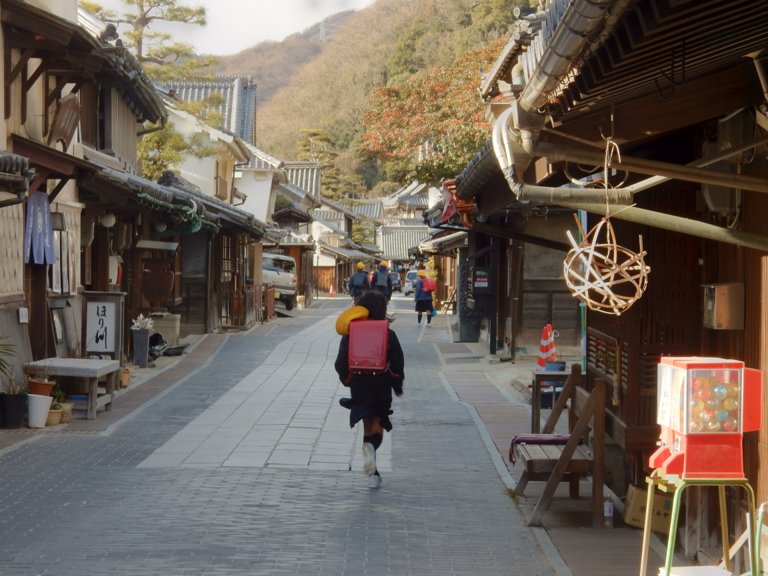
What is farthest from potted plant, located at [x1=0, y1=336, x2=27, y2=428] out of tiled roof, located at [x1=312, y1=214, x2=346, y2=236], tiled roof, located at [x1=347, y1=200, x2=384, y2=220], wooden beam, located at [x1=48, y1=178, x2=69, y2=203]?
tiled roof, located at [x1=347, y1=200, x2=384, y2=220]

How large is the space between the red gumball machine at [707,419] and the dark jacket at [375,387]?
565 cm

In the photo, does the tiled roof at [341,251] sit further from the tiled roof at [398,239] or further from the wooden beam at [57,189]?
the wooden beam at [57,189]

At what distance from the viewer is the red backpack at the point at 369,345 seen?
427 inches

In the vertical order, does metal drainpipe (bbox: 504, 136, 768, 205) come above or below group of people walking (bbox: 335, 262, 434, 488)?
above

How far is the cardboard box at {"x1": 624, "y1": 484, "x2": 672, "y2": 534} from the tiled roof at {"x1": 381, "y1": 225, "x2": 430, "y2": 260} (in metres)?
89.8

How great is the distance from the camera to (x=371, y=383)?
10.9 metres

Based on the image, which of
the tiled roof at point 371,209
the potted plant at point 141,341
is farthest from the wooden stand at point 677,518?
the tiled roof at point 371,209

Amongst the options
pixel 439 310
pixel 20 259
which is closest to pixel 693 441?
pixel 20 259

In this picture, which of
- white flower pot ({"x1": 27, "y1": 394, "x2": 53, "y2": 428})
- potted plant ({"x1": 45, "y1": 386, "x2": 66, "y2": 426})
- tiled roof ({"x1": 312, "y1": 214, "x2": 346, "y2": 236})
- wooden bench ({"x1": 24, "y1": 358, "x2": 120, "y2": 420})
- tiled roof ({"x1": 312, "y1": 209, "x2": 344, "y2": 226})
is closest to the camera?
white flower pot ({"x1": 27, "y1": 394, "x2": 53, "y2": 428})

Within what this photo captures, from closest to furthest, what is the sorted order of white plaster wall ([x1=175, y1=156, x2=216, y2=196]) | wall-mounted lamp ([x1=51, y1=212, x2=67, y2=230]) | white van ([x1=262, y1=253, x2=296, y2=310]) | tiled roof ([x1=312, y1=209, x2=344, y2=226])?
wall-mounted lamp ([x1=51, y1=212, x2=67, y2=230]) < white plaster wall ([x1=175, y1=156, x2=216, y2=196]) < white van ([x1=262, y1=253, x2=296, y2=310]) < tiled roof ([x1=312, y1=209, x2=344, y2=226])

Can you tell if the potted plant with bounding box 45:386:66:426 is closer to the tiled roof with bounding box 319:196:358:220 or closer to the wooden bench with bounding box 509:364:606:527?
the wooden bench with bounding box 509:364:606:527

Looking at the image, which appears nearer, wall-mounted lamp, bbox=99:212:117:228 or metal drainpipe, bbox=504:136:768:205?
metal drainpipe, bbox=504:136:768:205

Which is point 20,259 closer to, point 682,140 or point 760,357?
point 682,140

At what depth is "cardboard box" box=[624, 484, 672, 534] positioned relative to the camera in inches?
341
